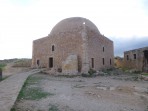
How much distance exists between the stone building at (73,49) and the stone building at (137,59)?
4699 millimetres

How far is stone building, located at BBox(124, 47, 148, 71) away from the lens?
80.8 feet

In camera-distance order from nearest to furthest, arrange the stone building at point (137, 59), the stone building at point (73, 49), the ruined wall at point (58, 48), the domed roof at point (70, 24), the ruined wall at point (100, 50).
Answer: the stone building at point (73, 49) → the ruined wall at point (58, 48) → the ruined wall at point (100, 50) → the domed roof at point (70, 24) → the stone building at point (137, 59)

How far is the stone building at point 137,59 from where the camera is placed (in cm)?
2462

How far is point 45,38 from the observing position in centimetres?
2239

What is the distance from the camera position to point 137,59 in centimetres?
2564

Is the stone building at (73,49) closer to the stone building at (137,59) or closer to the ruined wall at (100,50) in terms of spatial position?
the ruined wall at (100,50)

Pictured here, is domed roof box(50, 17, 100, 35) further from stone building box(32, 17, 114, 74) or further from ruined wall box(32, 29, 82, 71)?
ruined wall box(32, 29, 82, 71)

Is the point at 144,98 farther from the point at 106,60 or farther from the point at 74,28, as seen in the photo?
the point at 106,60

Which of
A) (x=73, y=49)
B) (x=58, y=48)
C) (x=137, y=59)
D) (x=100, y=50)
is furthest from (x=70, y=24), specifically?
(x=137, y=59)

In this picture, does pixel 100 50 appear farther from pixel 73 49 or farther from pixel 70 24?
pixel 70 24

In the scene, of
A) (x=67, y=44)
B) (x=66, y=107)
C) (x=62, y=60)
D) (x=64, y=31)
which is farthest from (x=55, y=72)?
(x=66, y=107)

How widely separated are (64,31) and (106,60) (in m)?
7.32

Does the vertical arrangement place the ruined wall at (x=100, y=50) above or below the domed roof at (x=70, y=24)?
below

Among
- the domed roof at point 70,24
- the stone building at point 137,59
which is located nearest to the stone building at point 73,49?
the domed roof at point 70,24
